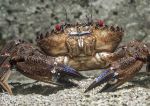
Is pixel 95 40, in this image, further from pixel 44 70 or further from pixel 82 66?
pixel 44 70

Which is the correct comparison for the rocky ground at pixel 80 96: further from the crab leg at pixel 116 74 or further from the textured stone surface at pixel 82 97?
the crab leg at pixel 116 74

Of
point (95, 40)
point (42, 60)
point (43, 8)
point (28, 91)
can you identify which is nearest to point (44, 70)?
point (42, 60)

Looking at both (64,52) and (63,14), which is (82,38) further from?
(63,14)

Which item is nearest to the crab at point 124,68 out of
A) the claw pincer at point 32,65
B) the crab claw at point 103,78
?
the crab claw at point 103,78

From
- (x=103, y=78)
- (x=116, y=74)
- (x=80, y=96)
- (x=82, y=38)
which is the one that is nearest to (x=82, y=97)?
(x=80, y=96)

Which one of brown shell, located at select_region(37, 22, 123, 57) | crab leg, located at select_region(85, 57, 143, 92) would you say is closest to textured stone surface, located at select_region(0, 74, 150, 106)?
crab leg, located at select_region(85, 57, 143, 92)

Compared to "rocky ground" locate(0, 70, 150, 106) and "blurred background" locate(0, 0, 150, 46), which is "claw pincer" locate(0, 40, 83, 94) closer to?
"rocky ground" locate(0, 70, 150, 106)

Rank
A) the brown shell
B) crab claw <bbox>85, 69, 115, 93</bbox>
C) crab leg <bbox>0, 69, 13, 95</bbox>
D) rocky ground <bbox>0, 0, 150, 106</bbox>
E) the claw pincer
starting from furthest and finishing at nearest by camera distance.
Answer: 1. rocky ground <bbox>0, 0, 150, 106</bbox>
2. the brown shell
3. crab leg <bbox>0, 69, 13, 95</bbox>
4. the claw pincer
5. crab claw <bbox>85, 69, 115, 93</bbox>
